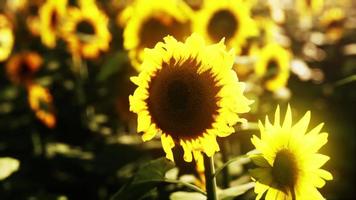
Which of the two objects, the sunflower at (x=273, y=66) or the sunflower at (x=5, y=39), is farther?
the sunflower at (x=5, y=39)

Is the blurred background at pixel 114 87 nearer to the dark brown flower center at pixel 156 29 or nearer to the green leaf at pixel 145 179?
the dark brown flower center at pixel 156 29

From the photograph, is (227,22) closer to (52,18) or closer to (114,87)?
(114,87)

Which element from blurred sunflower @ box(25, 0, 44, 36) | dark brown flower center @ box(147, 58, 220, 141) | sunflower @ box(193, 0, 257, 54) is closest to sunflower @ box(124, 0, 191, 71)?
sunflower @ box(193, 0, 257, 54)

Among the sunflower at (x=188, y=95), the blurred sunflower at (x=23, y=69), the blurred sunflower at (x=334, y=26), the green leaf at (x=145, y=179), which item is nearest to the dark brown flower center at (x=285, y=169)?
the sunflower at (x=188, y=95)

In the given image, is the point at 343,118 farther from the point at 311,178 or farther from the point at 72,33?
the point at 311,178

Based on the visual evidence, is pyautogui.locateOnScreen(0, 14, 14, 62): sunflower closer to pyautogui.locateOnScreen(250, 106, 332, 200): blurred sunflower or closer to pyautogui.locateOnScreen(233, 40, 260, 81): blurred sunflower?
pyautogui.locateOnScreen(233, 40, 260, 81): blurred sunflower

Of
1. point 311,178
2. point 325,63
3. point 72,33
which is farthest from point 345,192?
point 311,178
